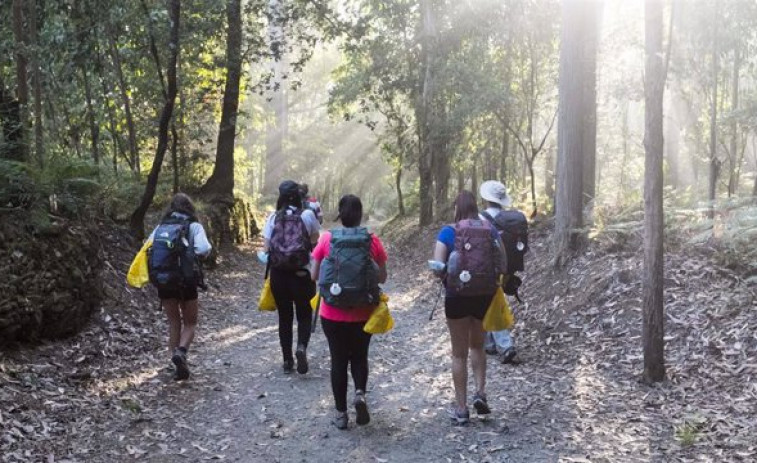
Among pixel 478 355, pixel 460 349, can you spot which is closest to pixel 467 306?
pixel 460 349

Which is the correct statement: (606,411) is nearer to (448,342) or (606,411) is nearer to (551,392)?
(551,392)

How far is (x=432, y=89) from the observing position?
1861 centimetres

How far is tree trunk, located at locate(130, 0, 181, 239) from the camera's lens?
955cm

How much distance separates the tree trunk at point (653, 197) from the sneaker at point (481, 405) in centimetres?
165

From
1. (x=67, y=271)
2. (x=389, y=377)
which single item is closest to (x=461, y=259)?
(x=389, y=377)

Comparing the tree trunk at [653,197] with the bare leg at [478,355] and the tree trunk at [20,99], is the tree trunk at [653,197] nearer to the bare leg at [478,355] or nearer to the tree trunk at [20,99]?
the bare leg at [478,355]

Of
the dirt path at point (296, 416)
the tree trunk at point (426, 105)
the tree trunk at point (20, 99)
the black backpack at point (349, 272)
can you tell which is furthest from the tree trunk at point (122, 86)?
the tree trunk at point (426, 105)

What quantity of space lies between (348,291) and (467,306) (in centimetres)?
103

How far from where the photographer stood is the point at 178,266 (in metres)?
6.27

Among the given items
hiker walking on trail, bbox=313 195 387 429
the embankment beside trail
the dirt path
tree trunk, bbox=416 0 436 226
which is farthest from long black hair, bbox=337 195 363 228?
tree trunk, bbox=416 0 436 226

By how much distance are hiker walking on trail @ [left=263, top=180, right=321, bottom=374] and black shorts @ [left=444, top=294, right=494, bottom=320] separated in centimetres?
202

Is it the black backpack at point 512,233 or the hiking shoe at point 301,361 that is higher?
the black backpack at point 512,233

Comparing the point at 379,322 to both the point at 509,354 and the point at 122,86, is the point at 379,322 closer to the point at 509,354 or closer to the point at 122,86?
the point at 509,354

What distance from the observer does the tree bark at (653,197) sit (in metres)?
5.54
